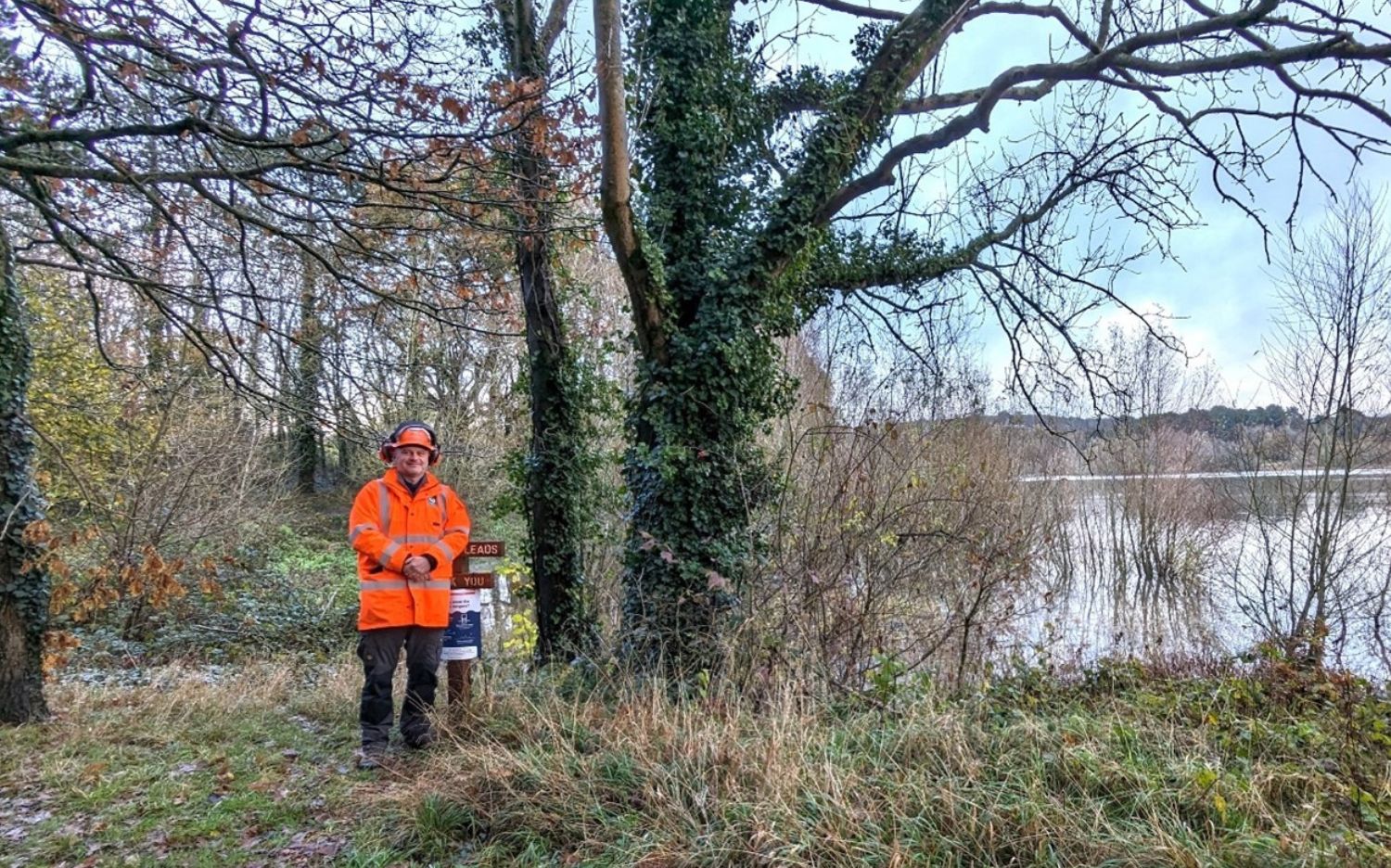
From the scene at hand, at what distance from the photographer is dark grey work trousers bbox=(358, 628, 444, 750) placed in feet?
14.3

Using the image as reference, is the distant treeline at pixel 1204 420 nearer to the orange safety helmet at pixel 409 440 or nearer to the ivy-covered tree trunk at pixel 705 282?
the ivy-covered tree trunk at pixel 705 282

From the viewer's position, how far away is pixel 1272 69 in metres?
6.44

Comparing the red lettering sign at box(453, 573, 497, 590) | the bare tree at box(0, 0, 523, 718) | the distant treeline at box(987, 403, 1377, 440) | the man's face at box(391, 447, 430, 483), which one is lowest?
the red lettering sign at box(453, 573, 497, 590)

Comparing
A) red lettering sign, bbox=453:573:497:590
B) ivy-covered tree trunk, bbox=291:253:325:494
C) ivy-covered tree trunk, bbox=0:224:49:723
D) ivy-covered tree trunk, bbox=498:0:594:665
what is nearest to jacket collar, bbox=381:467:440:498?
red lettering sign, bbox=453:573:497:590

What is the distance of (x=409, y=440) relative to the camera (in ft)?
14.7

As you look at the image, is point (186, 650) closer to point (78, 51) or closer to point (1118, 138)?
point (78, 51)

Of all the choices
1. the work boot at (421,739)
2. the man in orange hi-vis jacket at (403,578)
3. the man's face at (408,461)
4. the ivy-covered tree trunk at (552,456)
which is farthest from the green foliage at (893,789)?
the ivy-covered tree trunk at (552,456)

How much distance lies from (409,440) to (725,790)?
8.88ft

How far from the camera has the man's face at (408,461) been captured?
14.7 ft

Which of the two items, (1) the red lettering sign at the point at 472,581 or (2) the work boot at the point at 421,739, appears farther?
(1) the red lettering sign at the point at 472,581

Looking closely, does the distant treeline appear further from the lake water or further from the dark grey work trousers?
the dark grey work trousers

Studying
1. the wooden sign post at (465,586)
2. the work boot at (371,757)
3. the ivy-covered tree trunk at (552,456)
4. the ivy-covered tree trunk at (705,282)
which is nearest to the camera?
the work boot at (371,757)

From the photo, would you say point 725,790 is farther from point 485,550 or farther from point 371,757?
point 485,550

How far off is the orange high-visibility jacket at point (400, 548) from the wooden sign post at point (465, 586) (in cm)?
29
